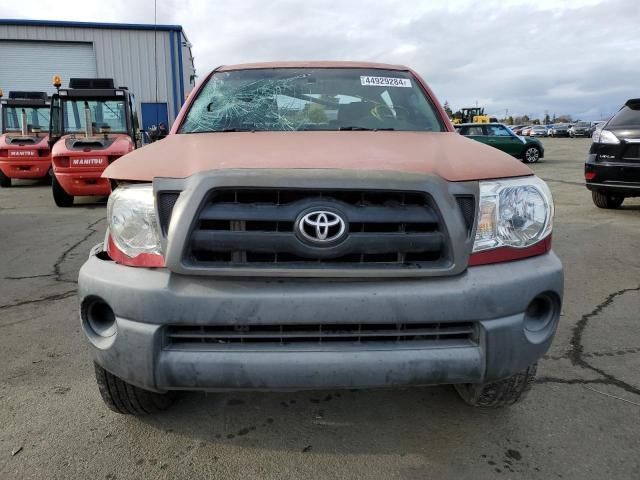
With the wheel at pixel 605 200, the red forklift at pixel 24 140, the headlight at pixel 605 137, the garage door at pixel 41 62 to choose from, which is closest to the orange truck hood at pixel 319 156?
the headlight at pixel 605 137

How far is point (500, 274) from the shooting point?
77.0 inches

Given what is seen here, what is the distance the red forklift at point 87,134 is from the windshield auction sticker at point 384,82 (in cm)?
678

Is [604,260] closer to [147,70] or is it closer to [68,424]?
[68,424]

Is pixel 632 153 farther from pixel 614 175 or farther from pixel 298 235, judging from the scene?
pixel 298 235

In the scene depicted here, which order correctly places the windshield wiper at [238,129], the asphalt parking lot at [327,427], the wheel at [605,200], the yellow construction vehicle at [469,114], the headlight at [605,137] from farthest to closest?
the yellow construction vehicle at [469,114] → the wheel at [605,200] → the headlight at [605,137] → the windshield wiper at [238,129] → the asphalt parking lot at [327,427]

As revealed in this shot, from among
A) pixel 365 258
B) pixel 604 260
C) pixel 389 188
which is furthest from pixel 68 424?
pixel 604 260

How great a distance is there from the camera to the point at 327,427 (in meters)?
2.44

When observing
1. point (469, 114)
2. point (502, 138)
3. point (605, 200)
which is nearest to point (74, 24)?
point (502, 138)

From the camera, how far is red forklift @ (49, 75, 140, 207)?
897 centimetres

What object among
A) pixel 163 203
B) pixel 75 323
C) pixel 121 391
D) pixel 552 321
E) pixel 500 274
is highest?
pixel 163 203

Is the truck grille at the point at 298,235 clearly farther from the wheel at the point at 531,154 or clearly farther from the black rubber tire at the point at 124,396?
the wheel at the point at 531,154

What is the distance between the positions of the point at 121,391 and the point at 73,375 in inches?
32.5

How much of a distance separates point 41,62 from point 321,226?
87.0ft

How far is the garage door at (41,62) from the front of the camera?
76.6 ft
